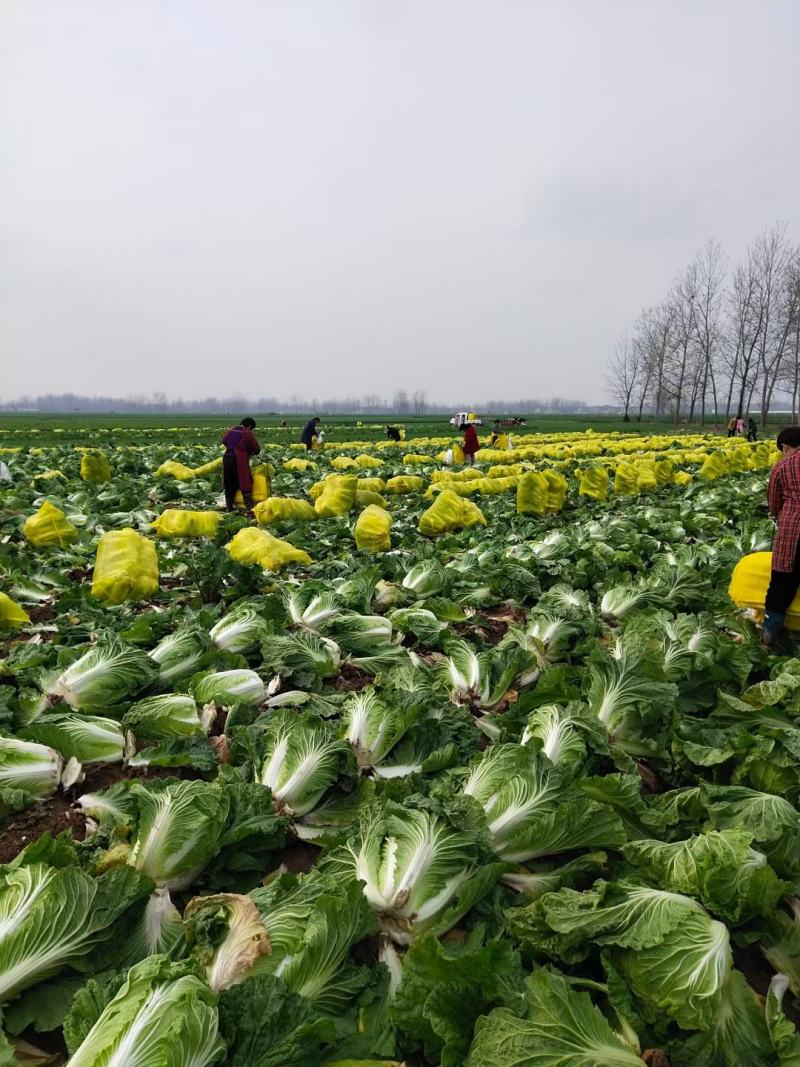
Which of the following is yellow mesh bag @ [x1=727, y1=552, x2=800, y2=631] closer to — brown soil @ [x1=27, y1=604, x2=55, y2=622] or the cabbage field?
the cabbage field

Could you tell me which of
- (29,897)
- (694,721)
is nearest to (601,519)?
(694,721)

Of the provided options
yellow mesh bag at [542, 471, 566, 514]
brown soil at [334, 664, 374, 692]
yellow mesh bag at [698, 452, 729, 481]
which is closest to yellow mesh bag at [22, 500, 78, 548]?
brown soil at [334, 664, 374, 692]

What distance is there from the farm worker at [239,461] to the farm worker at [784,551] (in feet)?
28.6

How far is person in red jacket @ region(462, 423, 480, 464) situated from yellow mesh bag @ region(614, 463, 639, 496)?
628 centimetres

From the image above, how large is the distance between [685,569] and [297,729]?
16.6 ft

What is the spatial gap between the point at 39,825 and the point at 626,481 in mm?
14312

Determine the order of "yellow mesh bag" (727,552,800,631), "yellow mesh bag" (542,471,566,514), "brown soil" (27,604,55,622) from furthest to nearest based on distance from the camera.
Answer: "yellow mesh bag" (542,471,566,514) < "brown soil" (27,604,55,622) < "yellow mesh bag" (727,552,800,631)

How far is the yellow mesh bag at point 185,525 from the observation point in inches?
371

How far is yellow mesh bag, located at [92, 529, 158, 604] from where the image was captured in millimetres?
6250

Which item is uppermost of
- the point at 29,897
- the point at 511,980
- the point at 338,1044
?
the point at 29,897

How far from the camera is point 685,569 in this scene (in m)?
6.73

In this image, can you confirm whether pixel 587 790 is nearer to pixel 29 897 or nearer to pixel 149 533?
pixel 29 897

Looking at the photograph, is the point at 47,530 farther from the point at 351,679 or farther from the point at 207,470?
the point at 207,470

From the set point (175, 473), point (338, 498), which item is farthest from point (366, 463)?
point (338, 498)
